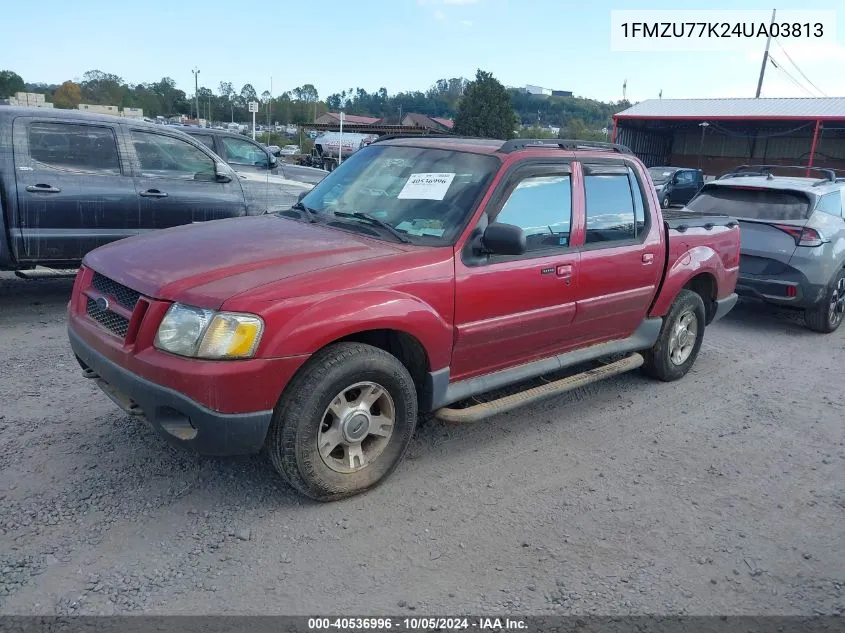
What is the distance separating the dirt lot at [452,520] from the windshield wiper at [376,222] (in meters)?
1.30

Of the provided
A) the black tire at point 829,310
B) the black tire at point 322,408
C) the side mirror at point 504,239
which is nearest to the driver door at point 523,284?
the side mirror at point 504,239

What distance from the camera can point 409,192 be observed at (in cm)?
413

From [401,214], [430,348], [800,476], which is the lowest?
[800,476]

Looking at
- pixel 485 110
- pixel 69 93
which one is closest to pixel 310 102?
pixel 69 93

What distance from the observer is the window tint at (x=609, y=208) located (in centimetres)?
457

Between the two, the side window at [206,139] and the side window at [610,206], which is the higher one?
the side window at [206,139]

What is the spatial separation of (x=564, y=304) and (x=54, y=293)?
218 inches

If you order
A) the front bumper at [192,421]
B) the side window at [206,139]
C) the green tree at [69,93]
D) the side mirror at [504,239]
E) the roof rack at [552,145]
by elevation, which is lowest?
the front bumper at [192,421]

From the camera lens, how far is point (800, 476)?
13.7 feet

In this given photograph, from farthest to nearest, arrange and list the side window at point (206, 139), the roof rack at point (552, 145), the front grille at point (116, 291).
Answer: the side window at point (206, 139) < the roof rack at point (552, 145) < the front grille at point (116, 291)

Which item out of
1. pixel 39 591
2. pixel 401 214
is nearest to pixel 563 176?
pixel 401 214

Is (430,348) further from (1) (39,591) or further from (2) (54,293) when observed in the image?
(2) (54,293)

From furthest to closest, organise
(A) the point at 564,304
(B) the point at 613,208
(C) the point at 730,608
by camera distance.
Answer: (B) the point at 613,208 → (A) the point at 564,304 → (C) the point at 730,608

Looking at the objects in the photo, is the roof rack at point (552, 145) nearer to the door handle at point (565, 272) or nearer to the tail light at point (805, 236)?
the door handle at point (565, 272)
